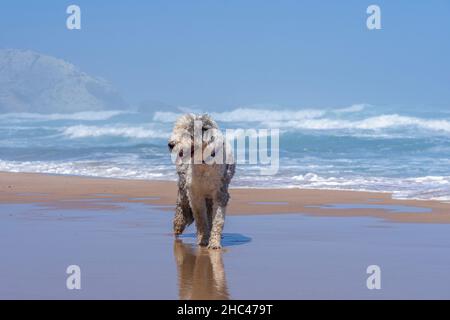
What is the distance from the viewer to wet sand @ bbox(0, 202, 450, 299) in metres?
6.68

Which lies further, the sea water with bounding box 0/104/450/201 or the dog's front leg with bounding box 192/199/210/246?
the sea water with bounding box 0/104/450/201

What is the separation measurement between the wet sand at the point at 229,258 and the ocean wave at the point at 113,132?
109 feet

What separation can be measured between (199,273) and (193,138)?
1.54m

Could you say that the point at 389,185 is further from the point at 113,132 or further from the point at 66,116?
the point at 66,116

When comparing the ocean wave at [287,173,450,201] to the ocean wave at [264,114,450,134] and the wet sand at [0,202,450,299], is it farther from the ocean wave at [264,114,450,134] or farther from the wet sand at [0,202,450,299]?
the ocean wave at [264,114,450,134]

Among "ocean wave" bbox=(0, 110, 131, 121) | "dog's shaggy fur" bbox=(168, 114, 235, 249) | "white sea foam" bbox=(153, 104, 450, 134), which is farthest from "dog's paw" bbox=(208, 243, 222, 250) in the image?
"ocean wave" bbox=(0, 110, 131, 121)

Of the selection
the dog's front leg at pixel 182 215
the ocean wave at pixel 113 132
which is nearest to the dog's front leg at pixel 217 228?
the dog's front leg at pixel 182 215

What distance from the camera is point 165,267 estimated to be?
7.75 metres

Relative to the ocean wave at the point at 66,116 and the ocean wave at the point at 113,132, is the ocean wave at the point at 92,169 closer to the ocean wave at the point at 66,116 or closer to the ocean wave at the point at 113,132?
the ocean wave at the point at 113,132

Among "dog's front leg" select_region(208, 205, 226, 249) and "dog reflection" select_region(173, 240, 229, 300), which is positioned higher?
"dog's front leg" select_region(208, 205, 226, 249)

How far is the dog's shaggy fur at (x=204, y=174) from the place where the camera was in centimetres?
840

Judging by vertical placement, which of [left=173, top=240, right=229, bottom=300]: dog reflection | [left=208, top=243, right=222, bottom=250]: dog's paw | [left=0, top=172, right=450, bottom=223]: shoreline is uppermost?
[left=0, top=172, right=450, bottom=223]: shoreline

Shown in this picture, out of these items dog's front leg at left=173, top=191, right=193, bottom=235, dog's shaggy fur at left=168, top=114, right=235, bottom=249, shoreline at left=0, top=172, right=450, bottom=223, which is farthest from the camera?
shoreline at left=0, top=172, right=450, bottom=223

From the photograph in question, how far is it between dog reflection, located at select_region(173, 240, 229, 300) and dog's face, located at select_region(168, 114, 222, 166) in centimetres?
95
